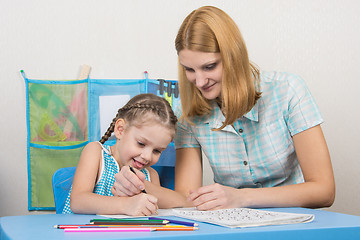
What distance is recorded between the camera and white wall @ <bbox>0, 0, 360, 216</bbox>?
228 cm

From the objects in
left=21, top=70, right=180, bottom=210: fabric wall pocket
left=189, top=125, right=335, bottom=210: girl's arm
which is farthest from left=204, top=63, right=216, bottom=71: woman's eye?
left=21, top=70, right=180, bottom=210: fabric wall pocket

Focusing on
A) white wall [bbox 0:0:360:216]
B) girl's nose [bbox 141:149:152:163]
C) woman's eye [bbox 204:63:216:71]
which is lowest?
girl's nose [bbox 141:149:152:163]

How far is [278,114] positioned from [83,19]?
4.64ft

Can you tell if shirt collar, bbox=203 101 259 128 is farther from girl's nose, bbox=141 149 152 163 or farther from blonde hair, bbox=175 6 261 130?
girl's nose, bbox=141 149 152 163

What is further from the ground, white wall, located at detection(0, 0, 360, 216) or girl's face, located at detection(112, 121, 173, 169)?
white wall, located at detection(0, 0, 360, 216)

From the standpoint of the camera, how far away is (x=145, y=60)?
95.1 inches

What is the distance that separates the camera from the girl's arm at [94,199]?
937 millimetres

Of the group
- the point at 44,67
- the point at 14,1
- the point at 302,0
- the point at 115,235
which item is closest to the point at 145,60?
the point at 44,67

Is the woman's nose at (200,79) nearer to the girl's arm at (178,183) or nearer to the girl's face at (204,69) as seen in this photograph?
the girl's face at (204,69)

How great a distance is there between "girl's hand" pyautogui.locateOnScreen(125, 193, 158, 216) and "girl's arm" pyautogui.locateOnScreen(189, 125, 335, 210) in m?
0.16

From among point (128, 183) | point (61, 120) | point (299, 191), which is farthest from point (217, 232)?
point (61, 120)

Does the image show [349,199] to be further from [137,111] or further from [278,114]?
[137,111]

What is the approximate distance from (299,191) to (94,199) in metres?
0.56

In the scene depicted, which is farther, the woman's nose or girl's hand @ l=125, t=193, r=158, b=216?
the woman's nose
